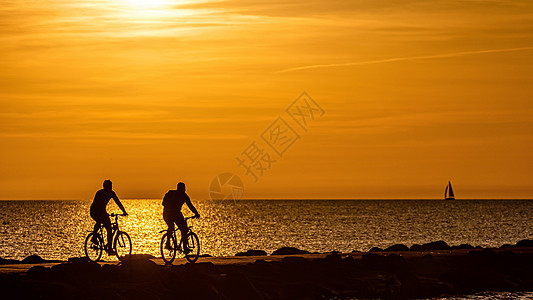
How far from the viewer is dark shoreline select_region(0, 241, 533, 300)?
90.7ft

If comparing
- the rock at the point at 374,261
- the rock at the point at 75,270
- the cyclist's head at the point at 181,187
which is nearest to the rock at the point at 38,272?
the rock at the point at 75,270

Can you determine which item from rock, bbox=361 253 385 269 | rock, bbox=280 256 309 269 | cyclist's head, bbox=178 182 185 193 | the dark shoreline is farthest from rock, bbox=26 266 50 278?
rock, bbox=361 253 385 269

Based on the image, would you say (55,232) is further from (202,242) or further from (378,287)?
(378,287)

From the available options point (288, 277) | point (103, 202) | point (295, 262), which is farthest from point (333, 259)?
point (103, 202)

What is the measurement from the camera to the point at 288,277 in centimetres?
3309

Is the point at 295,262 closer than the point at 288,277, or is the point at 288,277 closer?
the point at 288,277

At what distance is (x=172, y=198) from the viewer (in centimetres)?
2941

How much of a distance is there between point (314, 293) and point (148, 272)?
6.74 meters

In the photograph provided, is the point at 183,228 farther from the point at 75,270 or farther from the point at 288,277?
the point at 288,277

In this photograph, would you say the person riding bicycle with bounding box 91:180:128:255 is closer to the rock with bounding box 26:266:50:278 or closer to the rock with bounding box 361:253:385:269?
the rock with bounding box 26:266:50:278

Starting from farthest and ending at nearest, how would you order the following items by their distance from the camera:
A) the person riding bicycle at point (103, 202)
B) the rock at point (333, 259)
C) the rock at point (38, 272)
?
the rock at point (333, 259)
the person riding bicycle at point (103, 202)
the rock at point (38, 272)

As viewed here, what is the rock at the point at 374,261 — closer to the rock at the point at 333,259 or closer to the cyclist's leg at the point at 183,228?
the rock at the point at 333,259

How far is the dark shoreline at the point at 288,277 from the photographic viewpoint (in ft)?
90.7

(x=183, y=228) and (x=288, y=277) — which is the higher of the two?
Result: (x=183, y=228)
